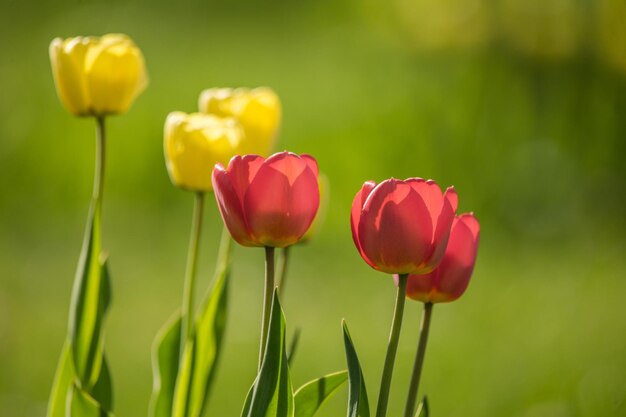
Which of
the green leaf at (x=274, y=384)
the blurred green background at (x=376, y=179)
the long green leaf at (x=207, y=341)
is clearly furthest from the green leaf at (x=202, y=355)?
the blurred green background at (x=376, y=179)

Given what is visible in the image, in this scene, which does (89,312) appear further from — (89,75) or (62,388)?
(89,75)

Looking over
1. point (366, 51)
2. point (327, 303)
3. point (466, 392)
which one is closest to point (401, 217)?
point (466, 392)

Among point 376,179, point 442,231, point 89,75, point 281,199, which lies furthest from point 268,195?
point 376,179

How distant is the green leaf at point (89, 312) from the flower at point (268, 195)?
0.25 m

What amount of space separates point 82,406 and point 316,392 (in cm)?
21

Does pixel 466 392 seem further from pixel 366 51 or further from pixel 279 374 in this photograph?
pixel 366 51

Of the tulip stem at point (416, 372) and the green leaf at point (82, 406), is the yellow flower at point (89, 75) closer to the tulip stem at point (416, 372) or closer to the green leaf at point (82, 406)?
the green leaf at point (82, 406)

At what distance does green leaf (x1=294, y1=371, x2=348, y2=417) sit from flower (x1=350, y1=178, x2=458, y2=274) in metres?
0.13

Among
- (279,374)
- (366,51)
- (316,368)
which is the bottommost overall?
(316,368)

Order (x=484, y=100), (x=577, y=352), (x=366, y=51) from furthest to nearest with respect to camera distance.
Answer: (x=366, y=51)
(x=484, y=100)
(x=577, y=352)

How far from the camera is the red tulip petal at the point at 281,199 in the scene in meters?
0.69

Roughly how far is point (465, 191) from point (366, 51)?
0.75 m

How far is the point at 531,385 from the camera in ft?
5.83

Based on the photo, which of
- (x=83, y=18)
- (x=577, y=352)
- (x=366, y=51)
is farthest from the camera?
(x=83, y=18)
